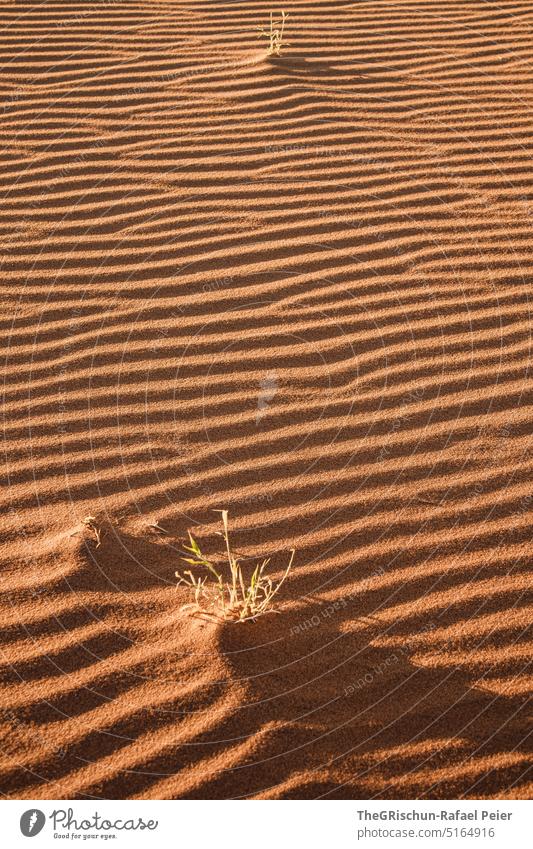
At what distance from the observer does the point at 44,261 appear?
3660 mm

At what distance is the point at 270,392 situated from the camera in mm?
3186

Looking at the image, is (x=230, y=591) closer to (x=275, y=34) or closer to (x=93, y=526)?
(x=93, y=526)

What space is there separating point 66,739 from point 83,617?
377mm

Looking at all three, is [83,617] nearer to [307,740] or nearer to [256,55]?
[307,740]

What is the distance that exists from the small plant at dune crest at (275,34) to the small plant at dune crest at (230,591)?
130 inches

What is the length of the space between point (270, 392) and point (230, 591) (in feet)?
3.14

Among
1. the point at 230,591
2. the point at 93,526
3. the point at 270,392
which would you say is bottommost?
the point at 230,591

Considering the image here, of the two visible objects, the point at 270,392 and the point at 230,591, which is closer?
the point at 230,591

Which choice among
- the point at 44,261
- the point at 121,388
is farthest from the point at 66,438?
the point at 44,261
